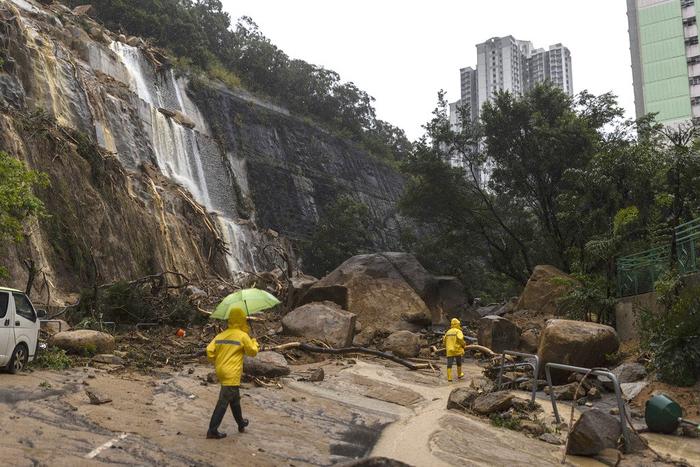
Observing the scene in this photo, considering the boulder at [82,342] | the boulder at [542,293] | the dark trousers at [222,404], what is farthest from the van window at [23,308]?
the boulder at [542,293]

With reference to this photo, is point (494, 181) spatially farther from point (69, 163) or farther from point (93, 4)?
point (93, 4)

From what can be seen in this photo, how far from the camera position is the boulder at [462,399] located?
9.18m

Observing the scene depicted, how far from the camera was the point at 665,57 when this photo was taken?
170ft

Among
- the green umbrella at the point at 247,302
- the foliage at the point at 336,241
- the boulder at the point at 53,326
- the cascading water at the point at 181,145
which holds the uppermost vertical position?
the cascading water at the point at 181,145

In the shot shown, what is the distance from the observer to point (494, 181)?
27797 millimetres

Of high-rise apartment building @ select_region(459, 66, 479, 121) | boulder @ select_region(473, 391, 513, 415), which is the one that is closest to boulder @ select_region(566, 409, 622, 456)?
boulder @ select_region(473, 391, 513, 415)

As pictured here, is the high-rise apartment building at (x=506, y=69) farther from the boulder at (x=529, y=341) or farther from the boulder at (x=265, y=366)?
the boulder at (x=265, y=366)

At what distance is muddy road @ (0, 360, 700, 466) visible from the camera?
567 centimetres

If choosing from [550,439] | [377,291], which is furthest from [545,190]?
[550,439]

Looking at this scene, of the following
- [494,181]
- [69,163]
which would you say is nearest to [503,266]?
[494,181]

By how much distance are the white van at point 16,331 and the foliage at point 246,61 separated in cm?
3708

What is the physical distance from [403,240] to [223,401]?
Result: 29534mm

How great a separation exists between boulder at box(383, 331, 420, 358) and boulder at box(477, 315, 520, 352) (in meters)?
2.14

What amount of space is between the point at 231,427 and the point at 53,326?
861 cm
